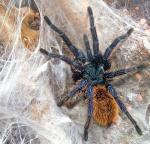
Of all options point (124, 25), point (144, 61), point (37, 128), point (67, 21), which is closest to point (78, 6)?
point (67, 21)

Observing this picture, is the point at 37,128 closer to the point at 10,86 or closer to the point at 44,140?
the point at 44,140

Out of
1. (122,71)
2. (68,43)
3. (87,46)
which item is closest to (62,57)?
(68,43)

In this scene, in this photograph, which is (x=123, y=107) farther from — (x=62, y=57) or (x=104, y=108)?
(x=62, y=57)

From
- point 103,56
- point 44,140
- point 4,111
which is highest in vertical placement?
point 103,56

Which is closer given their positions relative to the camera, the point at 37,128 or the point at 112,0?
the point at 37,128

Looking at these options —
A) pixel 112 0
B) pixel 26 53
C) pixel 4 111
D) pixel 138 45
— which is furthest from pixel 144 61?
pixel 4 111

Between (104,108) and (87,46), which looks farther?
(87,46)

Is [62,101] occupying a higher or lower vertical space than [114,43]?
lower

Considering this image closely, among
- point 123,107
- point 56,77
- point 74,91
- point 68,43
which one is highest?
point 68,43

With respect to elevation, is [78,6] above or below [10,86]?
above
